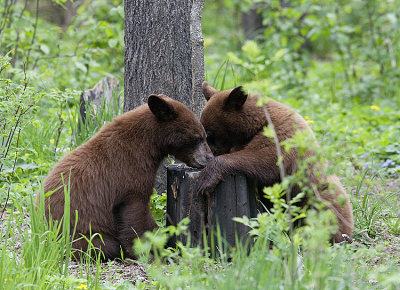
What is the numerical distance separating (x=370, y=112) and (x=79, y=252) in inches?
260

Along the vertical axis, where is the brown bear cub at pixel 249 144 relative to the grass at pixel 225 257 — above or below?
above

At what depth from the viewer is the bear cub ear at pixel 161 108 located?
4352 mm

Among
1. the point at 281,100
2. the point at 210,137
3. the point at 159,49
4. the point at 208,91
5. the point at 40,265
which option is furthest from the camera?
the point at 281,100

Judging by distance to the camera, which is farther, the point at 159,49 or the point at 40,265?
the point at 159,49

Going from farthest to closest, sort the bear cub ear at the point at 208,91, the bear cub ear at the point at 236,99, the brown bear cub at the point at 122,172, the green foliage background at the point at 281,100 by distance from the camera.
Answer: the bear cub ear at the point at 208,91, the bear cub ear at the point at 236,99, the brown bear cub at the point at 122,172, the green foliage background at the point at 281,100

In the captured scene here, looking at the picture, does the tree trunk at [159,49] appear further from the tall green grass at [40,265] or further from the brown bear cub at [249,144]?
the tall green grass at [40,265]

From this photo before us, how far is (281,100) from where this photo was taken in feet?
33.3

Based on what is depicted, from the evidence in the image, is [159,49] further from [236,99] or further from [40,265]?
[40,265]

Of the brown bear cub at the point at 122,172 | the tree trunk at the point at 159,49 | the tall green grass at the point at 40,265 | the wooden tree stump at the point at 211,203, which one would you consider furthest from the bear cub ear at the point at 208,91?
the tall green grass at the point at 40,265

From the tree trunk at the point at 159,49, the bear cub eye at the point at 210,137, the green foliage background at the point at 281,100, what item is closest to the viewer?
the green foliage background at the point at 281,100

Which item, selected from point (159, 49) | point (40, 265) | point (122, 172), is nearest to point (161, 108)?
point (122, 172)

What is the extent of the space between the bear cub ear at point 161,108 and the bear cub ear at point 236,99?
1.64 ft

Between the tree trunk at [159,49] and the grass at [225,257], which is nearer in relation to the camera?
the grass at [225,257]

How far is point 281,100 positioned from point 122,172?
246 inches
